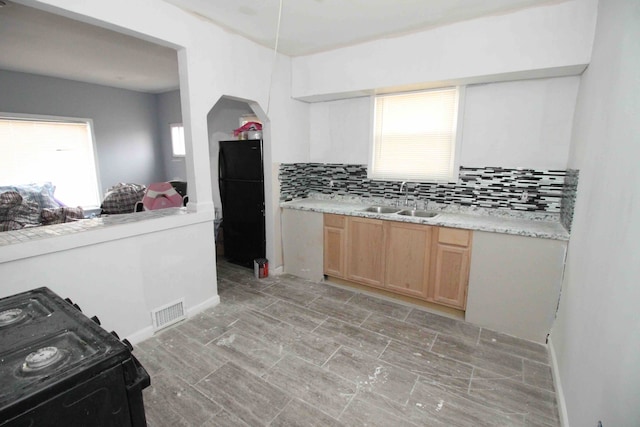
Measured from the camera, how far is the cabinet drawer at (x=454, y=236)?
2.56 m

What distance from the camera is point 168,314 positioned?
8.29 feet

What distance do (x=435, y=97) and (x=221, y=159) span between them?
8.68ft

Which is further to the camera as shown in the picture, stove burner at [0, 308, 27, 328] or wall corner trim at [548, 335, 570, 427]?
wall corner trim at [548, 335, 570, 427]

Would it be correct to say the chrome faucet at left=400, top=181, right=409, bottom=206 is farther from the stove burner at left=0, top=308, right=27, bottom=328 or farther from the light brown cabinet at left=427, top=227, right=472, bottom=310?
the stove burner at left=0, top=308, right=27, bottom=328

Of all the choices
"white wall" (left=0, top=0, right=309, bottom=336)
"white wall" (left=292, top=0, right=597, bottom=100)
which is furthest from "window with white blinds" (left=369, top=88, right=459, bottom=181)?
"white wall" (left=0, top=0, right=309, bottom=336)

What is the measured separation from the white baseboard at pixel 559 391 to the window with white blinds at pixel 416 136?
165cm

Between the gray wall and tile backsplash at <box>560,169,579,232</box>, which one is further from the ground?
the gray wall

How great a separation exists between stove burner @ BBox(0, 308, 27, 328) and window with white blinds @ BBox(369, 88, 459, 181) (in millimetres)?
3060

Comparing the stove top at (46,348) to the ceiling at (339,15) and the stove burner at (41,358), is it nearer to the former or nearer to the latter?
the stove burner at (41,358)

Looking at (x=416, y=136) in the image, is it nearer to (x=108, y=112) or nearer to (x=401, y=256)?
(x=401, y=256)

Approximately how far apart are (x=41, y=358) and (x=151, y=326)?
179 cm

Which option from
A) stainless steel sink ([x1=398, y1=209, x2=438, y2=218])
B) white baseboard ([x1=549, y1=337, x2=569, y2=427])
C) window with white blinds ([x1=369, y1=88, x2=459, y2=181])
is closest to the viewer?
white baseboard ([x1=549, y1=337, x2=569, y2=427])

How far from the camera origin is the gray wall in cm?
432

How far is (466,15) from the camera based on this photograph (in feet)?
7.95
